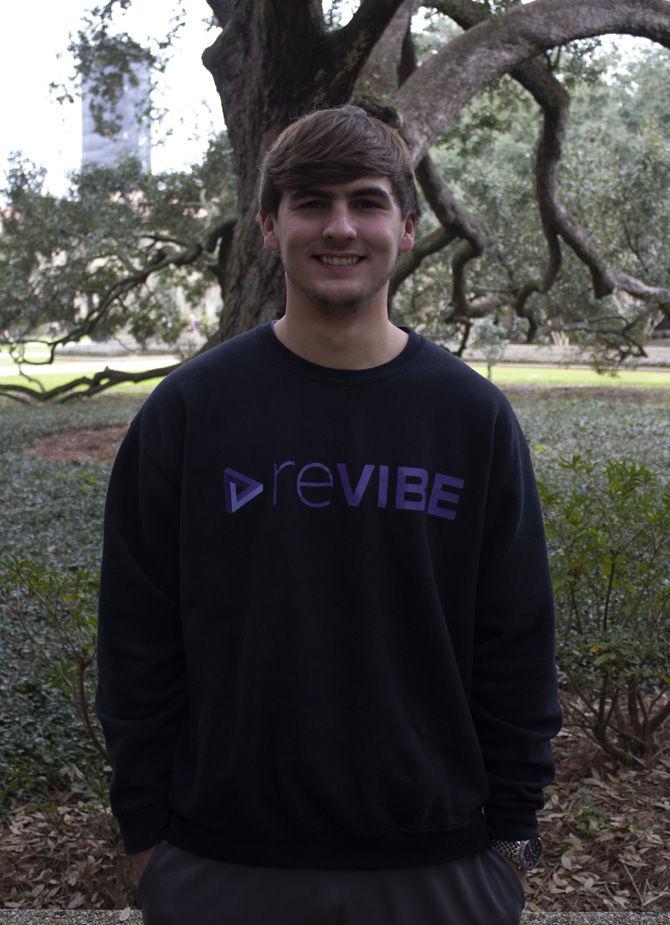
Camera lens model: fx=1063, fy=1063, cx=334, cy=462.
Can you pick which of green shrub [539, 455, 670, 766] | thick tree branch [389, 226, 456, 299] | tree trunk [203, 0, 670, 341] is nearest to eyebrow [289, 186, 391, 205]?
green shrub [539, 455, 670, 766]

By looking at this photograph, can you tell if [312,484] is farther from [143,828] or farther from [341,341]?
[143,828]

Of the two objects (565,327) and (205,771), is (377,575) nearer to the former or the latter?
(205,771)

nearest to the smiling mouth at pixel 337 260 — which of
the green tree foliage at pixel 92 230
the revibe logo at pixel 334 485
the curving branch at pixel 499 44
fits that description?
the revibe logo at pixel 334 485

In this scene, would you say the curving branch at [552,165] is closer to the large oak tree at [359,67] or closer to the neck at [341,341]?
the large oak tree at [359,67]

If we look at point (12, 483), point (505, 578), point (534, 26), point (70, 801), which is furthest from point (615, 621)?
point (12, 483)

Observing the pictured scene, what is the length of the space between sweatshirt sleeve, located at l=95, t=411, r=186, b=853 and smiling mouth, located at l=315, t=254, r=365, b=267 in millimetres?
411

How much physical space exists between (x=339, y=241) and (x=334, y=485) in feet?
1.31

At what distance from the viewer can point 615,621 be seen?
4.49 metres

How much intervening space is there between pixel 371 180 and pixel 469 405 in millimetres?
404

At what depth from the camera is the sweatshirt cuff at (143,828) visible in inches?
67.7

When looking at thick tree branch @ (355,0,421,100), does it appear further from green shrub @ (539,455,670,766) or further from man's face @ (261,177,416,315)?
man's face @ (261,177,416,315)

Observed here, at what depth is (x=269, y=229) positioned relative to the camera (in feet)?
6.20

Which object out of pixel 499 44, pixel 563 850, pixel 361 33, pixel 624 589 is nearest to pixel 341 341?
pixel 563 850

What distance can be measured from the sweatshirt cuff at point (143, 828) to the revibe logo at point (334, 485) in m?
0.51
